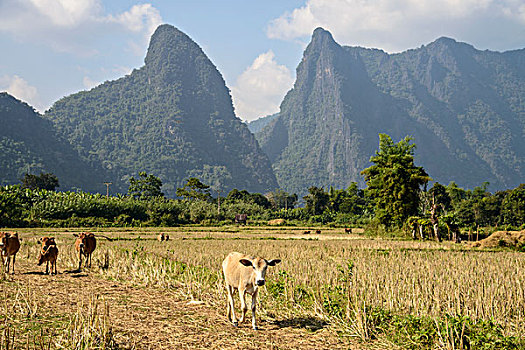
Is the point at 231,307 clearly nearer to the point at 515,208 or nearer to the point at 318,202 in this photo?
the point at 515,208

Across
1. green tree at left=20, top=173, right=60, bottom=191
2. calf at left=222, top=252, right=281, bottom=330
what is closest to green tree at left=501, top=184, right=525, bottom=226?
calf at left=222, top=252, right=281, bottom=330

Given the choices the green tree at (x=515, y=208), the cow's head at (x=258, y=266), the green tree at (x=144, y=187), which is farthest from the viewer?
the green tree at (x=144, y=187)

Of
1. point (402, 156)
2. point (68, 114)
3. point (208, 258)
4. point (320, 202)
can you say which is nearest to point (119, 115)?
point (68, 114)

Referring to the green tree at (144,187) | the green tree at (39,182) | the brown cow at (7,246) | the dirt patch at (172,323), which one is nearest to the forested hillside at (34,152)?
the green tree at (39,182)

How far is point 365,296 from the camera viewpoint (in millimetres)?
8508

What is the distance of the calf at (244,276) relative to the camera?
24.6ft

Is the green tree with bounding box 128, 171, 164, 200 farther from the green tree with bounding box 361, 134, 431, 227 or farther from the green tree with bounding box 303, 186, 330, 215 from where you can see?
the green tree with bounding box 361, 134, 431, 227

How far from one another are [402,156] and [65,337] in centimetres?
3305

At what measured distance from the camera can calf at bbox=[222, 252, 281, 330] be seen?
7.50 metres

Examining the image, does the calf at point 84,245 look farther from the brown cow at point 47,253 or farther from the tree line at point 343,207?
the tree line at point 343,207

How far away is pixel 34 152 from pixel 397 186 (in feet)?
403

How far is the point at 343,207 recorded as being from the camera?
7731 centimetres

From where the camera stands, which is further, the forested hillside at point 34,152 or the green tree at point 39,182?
the forested hillside at point 34,152

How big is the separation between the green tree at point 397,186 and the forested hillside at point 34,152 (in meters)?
104
